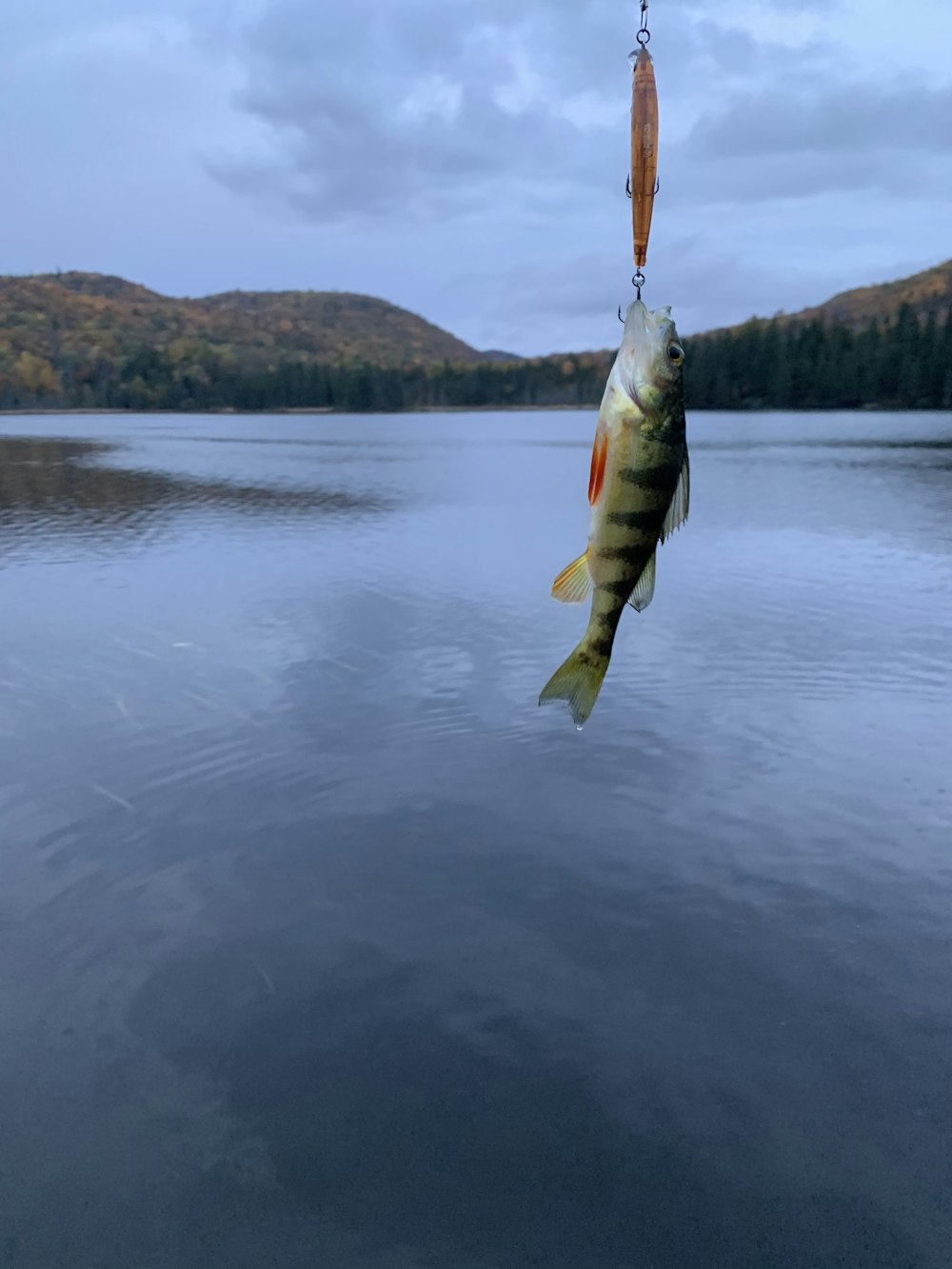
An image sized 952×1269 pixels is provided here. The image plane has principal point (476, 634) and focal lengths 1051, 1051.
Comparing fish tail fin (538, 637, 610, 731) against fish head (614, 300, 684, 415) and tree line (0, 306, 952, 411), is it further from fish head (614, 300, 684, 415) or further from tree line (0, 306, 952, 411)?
tree line (0, 306, 952, 411)

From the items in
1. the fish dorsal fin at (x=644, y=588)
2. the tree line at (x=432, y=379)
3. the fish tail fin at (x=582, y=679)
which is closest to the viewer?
the fish dorsal fin at (x=644, y=588)

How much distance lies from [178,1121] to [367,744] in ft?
16.4

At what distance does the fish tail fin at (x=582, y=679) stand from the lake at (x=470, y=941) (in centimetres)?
231

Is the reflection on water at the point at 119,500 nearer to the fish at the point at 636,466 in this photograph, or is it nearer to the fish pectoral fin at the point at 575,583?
the fish pectoral fin at the point at 575,583

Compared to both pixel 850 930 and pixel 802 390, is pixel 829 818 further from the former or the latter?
pixel 802 390

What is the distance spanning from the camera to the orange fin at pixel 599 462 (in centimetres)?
328

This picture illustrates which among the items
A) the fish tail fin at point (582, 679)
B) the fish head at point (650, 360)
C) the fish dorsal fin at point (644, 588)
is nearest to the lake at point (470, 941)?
the fish tail fin at point (582, 679)

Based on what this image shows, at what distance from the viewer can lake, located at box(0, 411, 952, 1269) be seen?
470 centimetres

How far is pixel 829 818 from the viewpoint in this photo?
8320 millimetres

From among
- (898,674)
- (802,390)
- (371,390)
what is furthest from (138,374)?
(898,674)

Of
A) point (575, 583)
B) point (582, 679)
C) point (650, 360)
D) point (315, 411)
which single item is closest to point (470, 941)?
point (582, 679)

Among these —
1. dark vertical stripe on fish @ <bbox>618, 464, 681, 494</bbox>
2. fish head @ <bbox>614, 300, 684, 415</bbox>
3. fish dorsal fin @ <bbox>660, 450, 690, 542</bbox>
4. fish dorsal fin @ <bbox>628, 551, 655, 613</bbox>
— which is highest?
fish head @ <bbox>614, 300, 684, 415</bbox>

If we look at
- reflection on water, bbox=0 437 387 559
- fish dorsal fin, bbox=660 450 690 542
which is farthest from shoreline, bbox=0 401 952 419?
fish dorsal fin, bbox=660 450 690 542

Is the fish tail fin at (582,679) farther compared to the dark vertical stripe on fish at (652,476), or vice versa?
the fish tail fin at (582,679)
